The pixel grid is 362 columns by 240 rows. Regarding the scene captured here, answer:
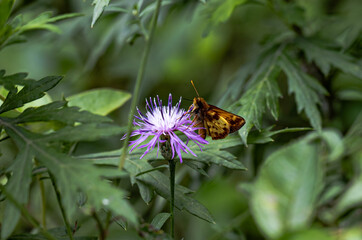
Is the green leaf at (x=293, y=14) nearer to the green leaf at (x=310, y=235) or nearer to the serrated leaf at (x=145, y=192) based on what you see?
the serrated leaf at (x=145, y=192)

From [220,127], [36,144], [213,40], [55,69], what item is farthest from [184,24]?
[36,144]

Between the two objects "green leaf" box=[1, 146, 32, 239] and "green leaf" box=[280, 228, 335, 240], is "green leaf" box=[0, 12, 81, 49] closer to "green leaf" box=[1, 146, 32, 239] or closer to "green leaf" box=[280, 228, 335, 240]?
"green leaf" box=[1, 146, 32, 239]

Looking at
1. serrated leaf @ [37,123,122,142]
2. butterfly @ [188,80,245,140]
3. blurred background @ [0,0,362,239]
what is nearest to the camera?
serrated leaf @ [37,123,122,142]

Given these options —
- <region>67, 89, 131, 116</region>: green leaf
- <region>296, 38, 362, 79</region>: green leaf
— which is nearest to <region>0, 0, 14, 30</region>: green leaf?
<region>67, 89, 131, 116</region>: green leaf

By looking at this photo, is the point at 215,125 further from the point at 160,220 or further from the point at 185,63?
the point at 185,63

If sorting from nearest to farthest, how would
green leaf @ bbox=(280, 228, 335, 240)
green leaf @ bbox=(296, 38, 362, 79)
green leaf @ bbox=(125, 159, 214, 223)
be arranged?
1. green leaf @ bbox=(280, 228, 335, 240)
2. green leaf @ bbox=(125, 159, 214, 223)
3. green leaf @ bbox=(296, 38, 362, 79)

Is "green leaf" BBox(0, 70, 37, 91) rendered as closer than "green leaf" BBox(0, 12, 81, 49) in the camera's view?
Yes

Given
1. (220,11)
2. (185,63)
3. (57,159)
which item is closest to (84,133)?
(57,159)
